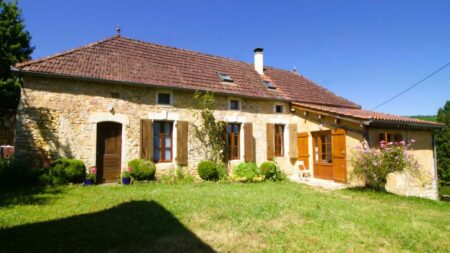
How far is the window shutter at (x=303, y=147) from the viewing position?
1193cm

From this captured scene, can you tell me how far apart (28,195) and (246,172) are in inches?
262

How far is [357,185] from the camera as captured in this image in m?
9.39

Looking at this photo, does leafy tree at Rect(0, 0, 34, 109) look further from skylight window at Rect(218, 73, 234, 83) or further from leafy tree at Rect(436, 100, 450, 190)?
leafy tree at Rect(436, 100, 450, 190)

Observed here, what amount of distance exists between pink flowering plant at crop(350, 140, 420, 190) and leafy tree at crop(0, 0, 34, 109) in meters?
17.2

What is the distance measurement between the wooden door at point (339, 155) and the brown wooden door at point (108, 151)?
7.88 metres

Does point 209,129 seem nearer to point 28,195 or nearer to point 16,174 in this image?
point 28,195

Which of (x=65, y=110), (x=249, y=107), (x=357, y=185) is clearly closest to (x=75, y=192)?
(x=65, y=110)

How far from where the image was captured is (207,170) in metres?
10.0

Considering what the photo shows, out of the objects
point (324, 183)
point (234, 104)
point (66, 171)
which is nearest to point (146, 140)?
point (66, 171)

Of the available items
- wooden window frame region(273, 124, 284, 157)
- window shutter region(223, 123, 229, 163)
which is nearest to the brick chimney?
wooden window frame region(273, 124, 284, 157)

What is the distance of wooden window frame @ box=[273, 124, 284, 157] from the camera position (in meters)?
12.5

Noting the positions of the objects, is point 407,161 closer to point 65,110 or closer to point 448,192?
point 65,110

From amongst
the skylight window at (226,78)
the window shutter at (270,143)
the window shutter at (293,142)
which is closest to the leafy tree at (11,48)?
the skylight window at (226,78)

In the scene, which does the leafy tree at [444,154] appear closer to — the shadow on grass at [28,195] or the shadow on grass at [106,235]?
the shadow on grass at [106,235]
